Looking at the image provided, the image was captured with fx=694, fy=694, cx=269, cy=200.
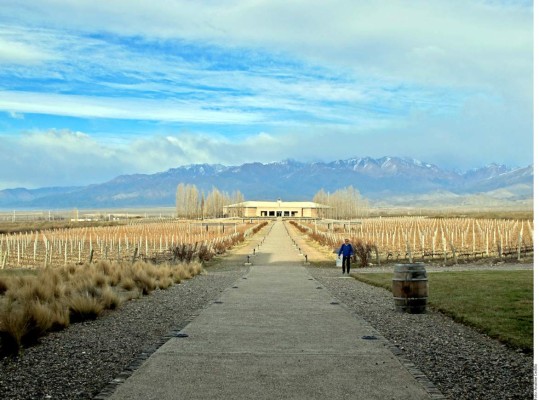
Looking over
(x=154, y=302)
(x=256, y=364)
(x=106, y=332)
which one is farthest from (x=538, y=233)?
(x=154, y=302)

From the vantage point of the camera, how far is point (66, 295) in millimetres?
13102

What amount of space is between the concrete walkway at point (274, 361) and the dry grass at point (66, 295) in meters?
1.84

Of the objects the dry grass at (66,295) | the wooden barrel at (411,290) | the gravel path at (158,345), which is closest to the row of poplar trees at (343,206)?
the dry grass at (66,295)

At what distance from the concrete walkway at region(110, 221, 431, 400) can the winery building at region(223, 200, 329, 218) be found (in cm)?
14418

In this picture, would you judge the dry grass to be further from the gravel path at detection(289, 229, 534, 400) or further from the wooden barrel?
the wooden barrel

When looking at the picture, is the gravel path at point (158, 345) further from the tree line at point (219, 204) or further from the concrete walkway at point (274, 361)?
the tree line at point (219, 204)

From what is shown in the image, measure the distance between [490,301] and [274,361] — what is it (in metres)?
6.78

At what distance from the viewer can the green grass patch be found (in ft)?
30.5

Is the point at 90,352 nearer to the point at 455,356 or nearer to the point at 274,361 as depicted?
the point at 274,361

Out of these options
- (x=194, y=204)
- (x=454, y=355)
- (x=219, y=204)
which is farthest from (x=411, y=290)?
(x=219, y=204)

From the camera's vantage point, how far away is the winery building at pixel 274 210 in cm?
15688

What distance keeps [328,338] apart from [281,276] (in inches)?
451

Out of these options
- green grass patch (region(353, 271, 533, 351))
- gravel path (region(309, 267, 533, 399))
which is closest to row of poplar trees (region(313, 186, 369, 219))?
green grass patch (region(353, 271, 533, 351))

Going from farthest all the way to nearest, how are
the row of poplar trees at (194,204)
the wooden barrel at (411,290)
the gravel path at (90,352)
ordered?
the row of poplar trees at (194,204) < the wooden barrel at (411,290) < the gravel path at (90,352)
